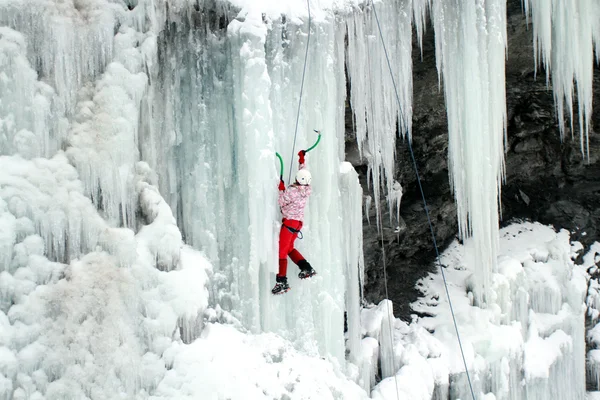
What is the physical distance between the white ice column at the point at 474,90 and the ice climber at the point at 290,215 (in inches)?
91.3

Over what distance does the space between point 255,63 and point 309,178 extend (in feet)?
3.49

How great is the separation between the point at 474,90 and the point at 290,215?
2790mm

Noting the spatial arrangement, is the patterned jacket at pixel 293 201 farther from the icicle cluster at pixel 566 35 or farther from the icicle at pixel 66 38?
the icicle cluster at pixel 566 35

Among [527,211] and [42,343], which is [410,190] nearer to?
[527,211]

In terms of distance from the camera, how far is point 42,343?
4.20 meters

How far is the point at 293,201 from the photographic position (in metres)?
5.22

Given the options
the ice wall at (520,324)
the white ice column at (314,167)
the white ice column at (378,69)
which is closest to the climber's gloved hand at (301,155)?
the white ice column at (314,167)

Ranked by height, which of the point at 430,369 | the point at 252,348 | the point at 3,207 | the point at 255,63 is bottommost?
the point at 430,369

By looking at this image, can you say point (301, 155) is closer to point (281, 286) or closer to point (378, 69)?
point (281, 286)

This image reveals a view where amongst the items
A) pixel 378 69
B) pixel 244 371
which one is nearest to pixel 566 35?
pixel 378 69

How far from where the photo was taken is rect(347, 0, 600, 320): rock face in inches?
332

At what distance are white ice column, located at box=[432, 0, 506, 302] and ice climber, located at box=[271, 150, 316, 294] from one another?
2.32 metres

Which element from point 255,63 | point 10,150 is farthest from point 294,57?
point 10,150

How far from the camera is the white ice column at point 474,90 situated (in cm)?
667
